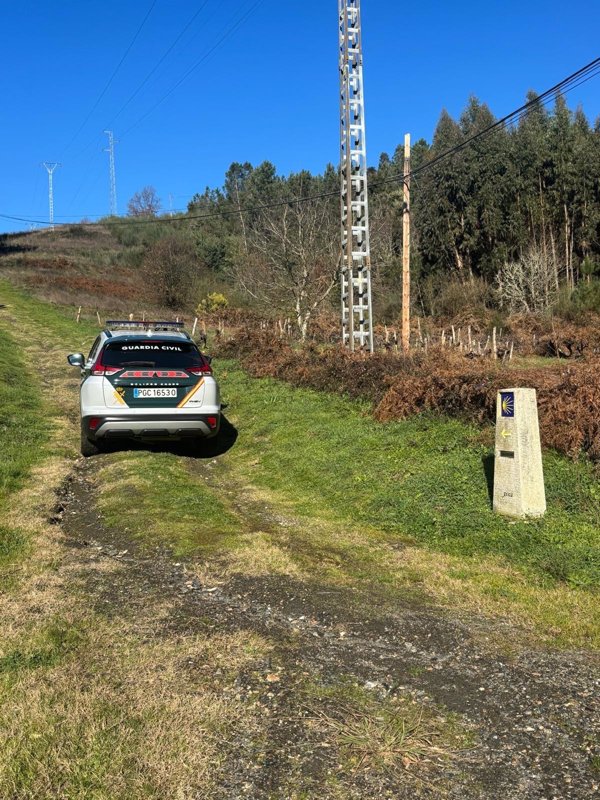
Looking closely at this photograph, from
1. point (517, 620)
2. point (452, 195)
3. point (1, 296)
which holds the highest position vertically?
point (452, 195)

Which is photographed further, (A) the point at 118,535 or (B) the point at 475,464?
(B) the point at 475,464

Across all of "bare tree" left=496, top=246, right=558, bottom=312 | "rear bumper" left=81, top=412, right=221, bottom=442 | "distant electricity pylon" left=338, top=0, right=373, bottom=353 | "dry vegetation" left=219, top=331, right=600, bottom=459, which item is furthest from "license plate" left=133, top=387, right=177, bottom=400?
"bare tree" left=496, top=246, right=558, bottom=312

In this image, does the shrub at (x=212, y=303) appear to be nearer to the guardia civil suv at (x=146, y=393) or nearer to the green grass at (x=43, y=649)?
the guardia civil suv at (x=146, y=393)

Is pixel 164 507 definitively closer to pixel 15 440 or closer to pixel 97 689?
pixel 97 689

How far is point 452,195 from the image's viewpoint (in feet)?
178

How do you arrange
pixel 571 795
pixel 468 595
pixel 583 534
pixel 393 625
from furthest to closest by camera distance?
pixel 583 534, pixel 468 595, pixel 393 625, pixel 571 795

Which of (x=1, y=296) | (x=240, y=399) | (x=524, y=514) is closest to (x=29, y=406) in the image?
(x=240, y=399)

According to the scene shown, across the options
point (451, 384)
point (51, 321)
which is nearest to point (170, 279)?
point (51, 321)

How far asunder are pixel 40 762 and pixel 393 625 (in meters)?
2.21

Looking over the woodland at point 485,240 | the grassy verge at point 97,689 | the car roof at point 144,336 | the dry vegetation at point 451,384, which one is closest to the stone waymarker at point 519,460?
the dry vegetation at point 451,384

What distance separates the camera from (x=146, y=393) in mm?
8773

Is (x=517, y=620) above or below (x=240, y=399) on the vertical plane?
below

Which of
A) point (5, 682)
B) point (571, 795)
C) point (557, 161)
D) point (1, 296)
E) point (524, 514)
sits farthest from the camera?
point (557, 161)

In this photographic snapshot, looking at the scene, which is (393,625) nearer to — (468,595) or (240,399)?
(468,595)
